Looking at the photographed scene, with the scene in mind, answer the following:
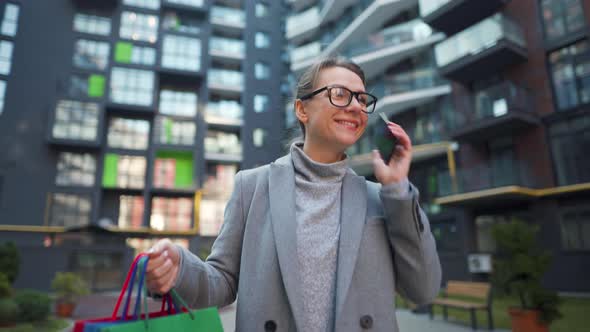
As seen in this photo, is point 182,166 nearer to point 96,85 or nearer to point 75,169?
point 75,169

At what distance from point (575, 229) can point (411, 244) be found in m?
17.3

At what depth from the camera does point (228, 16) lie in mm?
37000

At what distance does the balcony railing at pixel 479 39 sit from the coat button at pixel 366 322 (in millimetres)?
18327

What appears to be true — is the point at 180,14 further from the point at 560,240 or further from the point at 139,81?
the point at 560,240

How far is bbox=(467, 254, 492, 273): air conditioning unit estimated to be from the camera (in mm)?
17438

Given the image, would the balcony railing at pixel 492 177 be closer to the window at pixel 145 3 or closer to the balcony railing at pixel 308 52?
the balcony railing at pixel 308 52

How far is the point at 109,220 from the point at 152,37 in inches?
609

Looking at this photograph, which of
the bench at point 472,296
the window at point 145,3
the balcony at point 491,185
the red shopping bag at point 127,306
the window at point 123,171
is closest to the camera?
the red shopping bag at point 127,306

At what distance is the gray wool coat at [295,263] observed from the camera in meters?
1.63

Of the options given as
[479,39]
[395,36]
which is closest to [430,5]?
[479,39]

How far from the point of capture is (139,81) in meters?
31.9

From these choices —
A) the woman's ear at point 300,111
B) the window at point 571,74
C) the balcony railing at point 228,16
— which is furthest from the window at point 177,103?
the woman's ear at point 300,111

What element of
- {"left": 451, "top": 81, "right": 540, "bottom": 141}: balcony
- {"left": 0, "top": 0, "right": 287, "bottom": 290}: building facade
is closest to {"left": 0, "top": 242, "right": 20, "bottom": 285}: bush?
{"left": 0, "top": 0, "right": 287, "bottom": 290}: building facade

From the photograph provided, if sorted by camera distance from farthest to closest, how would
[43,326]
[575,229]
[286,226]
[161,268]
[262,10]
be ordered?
[262,10]
[575,229]
[43,326]
[286,226]
[161,268]
